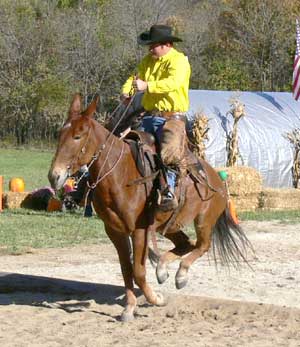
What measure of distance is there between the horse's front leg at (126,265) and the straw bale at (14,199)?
9.41 meters

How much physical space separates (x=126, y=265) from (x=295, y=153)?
1395cm

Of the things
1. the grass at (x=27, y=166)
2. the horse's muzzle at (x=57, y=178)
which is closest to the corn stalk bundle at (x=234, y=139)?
the grass at (x=27, y=166)

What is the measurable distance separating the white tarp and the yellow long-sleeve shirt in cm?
1240

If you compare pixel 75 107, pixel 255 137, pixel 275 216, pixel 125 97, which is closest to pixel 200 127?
pixel 255 137

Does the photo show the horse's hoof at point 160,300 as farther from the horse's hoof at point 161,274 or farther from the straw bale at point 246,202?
the straw bale at point 246,202

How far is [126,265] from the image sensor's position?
28.7 ft

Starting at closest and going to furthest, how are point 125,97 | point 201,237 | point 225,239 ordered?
point 125,97 < point 201,237 < point 225,239

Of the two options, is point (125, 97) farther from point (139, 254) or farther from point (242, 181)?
point (242, 181)

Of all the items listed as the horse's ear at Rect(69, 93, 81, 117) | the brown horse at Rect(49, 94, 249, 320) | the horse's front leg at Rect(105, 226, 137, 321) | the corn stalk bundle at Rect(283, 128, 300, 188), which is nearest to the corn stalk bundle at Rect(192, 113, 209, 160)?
the corn stalk bundle at Rect(283, 128, 300, 188)

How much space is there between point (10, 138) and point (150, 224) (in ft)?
109

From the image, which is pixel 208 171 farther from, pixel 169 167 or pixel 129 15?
pixel 129 15

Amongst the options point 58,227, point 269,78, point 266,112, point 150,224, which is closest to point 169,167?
point 150,224

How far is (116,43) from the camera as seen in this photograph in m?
46.1

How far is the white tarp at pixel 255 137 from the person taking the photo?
2178 cm
